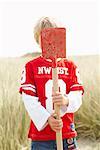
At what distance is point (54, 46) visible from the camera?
3119 mm

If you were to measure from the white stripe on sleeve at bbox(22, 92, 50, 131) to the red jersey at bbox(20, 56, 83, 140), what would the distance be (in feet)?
0.12

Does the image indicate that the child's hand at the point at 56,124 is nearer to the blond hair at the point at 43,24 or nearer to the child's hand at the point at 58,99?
the child's hand at the point at 58,99

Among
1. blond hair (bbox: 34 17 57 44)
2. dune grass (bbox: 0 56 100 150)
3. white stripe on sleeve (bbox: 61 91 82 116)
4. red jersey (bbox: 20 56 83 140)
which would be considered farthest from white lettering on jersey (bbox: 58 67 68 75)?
dune grass (bbox: 0 56 100 150)

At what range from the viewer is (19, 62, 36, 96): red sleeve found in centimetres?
321

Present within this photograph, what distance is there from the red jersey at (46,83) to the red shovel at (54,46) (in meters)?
0.14

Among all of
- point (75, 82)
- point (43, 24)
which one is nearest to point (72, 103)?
point (75, 82)

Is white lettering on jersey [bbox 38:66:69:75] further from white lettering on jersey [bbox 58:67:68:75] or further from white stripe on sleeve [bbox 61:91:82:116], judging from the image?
white stripe on sleeve [bbox 61:91:82:116]

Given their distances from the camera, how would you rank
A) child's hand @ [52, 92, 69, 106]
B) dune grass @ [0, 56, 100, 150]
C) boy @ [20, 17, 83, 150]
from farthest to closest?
dune grass @ [0, 56, 100, 150], boy @ [20, 17, 83, 150], child's hand @ [52, 92, 69, 106]

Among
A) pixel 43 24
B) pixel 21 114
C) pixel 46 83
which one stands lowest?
pixel 21 114

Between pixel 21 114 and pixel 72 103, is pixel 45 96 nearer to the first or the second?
pixel 72 103

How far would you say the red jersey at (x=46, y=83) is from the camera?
3.23 m

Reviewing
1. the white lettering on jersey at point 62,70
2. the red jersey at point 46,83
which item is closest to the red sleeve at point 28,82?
the red jersey at point 46,83

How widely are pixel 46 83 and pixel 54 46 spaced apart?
224mm

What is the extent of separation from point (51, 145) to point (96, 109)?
2.69m
